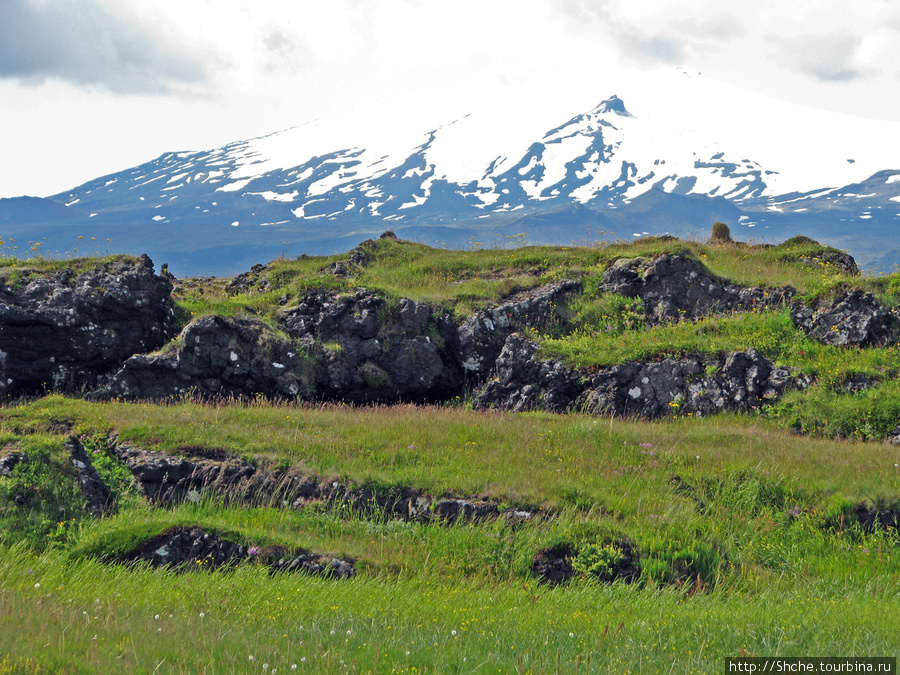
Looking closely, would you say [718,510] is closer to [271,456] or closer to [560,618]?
[560,618]

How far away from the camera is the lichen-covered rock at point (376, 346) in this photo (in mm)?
21031

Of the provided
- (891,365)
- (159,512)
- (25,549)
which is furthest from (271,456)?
(891,365)

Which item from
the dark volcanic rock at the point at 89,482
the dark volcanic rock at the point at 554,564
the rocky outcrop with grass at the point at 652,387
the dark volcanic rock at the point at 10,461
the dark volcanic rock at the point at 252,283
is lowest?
the dark volcanic rock at the point at 554,564

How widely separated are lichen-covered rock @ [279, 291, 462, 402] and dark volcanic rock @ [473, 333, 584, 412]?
2188 mm

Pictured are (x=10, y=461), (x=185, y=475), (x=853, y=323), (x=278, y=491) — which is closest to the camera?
(x=10, y=461)

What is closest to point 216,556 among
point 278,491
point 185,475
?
point 278,491

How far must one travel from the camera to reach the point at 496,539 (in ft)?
32.4

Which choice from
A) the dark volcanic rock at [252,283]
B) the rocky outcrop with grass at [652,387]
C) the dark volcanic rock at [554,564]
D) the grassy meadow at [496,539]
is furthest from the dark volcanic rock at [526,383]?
the dark volcanic rock at [252,283]

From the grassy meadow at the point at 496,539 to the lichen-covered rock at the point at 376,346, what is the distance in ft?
6.66

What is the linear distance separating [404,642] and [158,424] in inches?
393

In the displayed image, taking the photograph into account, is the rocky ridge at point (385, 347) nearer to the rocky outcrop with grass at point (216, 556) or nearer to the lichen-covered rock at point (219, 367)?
the lichen-covered rock at point (219, 367)

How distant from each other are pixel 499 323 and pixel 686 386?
7093 mm

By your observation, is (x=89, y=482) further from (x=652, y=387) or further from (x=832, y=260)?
(x=832, y=260)

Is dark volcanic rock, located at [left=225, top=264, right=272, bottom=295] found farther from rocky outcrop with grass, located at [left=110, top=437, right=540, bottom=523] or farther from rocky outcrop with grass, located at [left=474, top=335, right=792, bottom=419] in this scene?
rocky outcrop with grass, located at [left=110, top=437, right=540, bottom=523]
